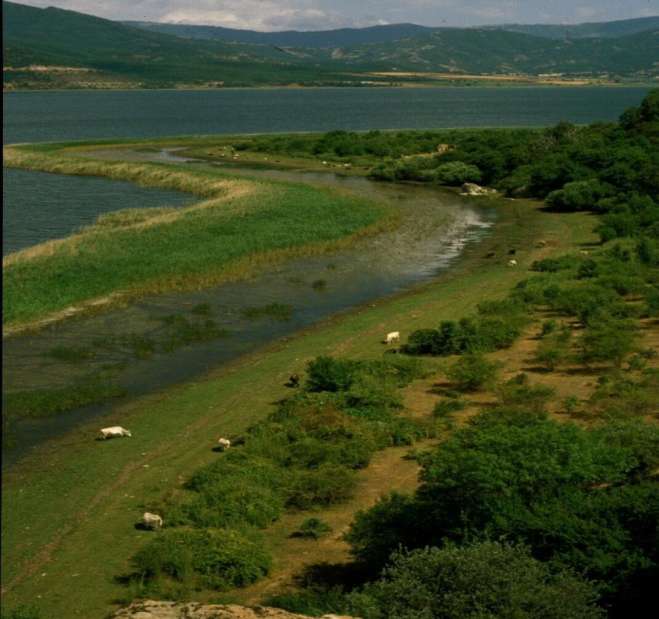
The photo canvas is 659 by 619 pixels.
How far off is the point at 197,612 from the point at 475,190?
219ft

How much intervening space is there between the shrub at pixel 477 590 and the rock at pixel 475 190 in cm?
6349

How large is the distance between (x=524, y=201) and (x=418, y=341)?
137 ft

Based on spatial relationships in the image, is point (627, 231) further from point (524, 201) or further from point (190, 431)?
point (190, 431)

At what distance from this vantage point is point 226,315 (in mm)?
37688

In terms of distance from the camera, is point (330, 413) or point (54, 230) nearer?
point (330, 413)

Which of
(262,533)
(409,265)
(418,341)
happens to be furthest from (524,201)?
(262,533)

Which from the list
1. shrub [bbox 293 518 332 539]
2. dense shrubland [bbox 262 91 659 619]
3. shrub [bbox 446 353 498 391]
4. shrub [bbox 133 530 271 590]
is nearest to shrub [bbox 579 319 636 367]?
dense shrubland [bbox 262 91 659 619]

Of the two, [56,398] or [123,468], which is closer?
[123,468]

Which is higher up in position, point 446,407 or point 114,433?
point 446,407

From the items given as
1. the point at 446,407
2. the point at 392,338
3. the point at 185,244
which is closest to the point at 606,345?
the point at 446,407

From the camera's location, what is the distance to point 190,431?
83.0ft

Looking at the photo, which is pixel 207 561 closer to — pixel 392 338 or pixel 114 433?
pixel 114 433

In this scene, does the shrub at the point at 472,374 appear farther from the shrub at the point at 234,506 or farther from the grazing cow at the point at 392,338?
the shrub at the point at 234,506

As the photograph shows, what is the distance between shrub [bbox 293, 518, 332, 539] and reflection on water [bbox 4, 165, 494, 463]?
8.47 metres
